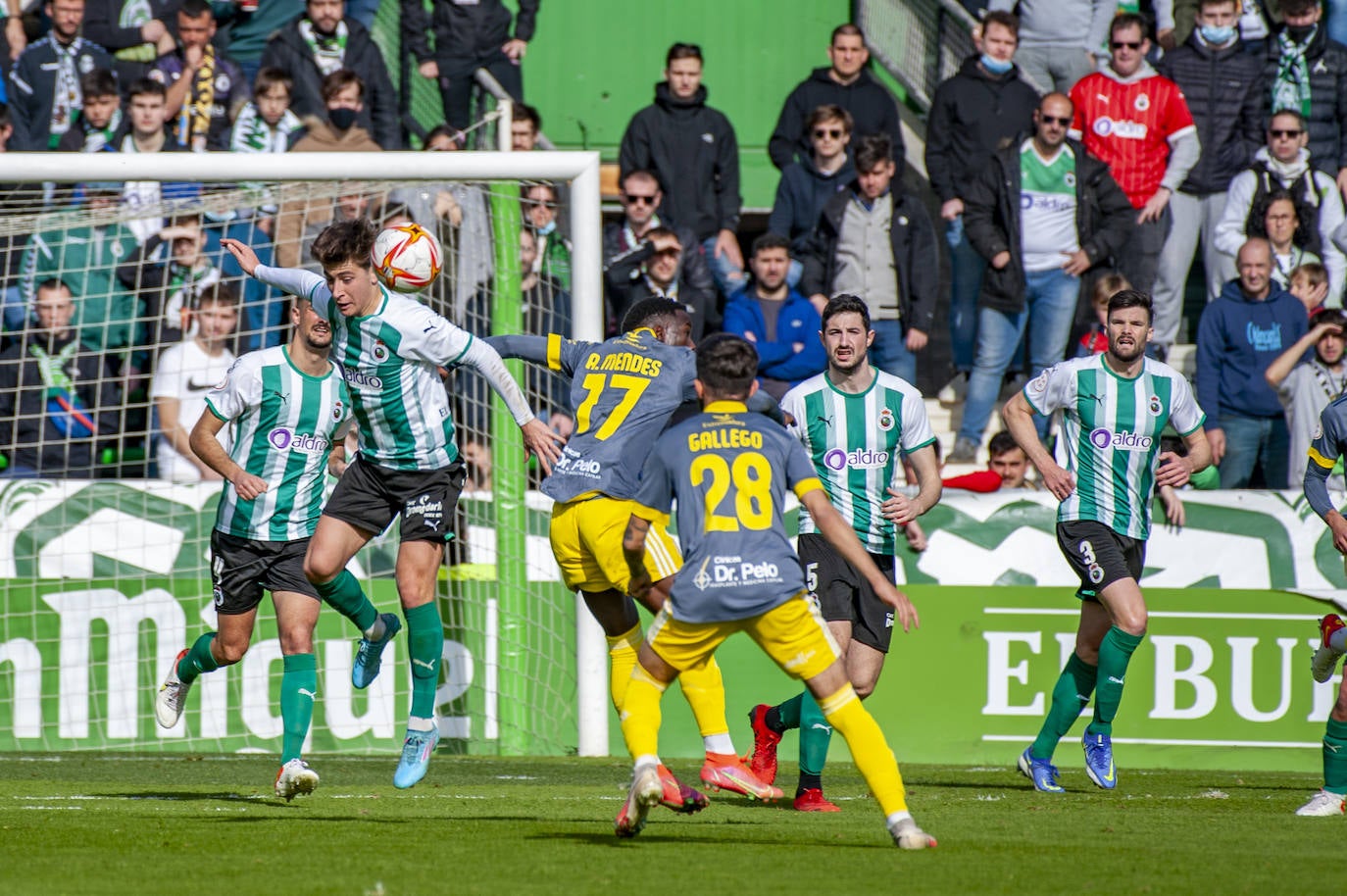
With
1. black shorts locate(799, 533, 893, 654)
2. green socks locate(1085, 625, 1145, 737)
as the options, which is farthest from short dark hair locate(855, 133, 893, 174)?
black shorts locate(799, 533, 893, 654)

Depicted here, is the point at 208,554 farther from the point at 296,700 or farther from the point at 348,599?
the point at 296,700

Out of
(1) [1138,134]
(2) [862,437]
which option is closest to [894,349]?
(1) [1138,134]

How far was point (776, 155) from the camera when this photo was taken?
14234 mm

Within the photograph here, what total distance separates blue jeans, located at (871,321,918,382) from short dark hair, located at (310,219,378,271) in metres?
6.07

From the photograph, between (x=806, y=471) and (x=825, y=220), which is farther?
(x=825, y=220)

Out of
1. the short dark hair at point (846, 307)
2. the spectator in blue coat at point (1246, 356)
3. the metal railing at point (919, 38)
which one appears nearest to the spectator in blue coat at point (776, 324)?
the spectator in blue coat at point (1246, 356)

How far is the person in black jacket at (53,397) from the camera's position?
12.0 meters

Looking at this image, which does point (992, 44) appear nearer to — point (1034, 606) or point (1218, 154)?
point (1218, 154)

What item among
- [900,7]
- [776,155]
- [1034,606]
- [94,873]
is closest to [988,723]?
[1034,606]

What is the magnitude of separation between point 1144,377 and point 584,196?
380 centimetres

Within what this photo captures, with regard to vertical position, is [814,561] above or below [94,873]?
above

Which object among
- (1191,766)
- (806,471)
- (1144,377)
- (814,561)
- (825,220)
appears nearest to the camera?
(806,471)

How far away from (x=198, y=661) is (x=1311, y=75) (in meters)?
10.6

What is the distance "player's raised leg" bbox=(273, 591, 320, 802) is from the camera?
7621 mm
